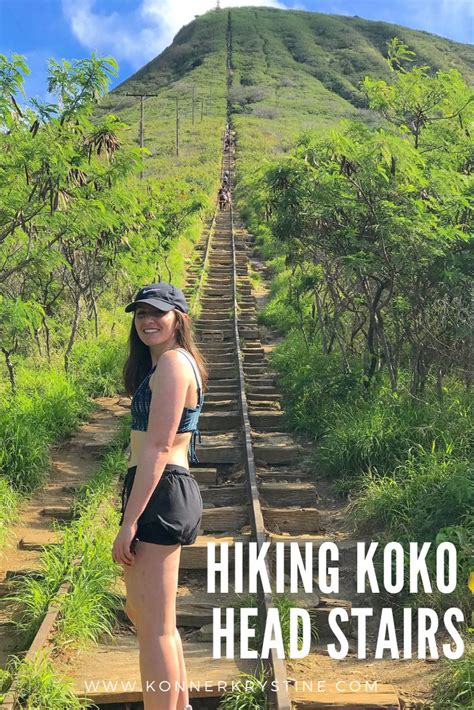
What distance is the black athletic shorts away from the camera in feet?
8.88

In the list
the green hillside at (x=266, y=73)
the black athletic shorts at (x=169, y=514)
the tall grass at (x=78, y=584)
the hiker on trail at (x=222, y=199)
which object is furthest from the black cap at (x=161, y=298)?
the green hillside at (x=266, y=73)

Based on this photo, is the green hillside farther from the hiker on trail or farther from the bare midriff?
the bare midriff

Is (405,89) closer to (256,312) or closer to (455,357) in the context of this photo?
(455,357)

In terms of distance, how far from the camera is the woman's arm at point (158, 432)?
2635 mm

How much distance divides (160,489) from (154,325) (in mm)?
700

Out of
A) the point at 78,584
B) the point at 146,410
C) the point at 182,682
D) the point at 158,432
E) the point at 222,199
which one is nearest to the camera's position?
the point at 158,432

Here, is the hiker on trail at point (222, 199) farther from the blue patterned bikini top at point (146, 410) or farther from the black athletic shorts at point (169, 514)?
the black athletic shorts at point (169, 514)

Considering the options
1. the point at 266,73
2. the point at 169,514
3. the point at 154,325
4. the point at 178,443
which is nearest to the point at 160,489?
the point at 169,514

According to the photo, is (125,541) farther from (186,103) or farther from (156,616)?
(186,103)

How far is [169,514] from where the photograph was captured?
272 centimetres

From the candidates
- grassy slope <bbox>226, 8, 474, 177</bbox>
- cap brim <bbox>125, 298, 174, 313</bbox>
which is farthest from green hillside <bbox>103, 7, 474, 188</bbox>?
cap brim <bbox>125, 298, 174, 313</bbox>

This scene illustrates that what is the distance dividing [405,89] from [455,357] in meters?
3.10

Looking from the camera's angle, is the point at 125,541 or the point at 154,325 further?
the point at 154,325

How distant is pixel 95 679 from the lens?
3684 millimetres
